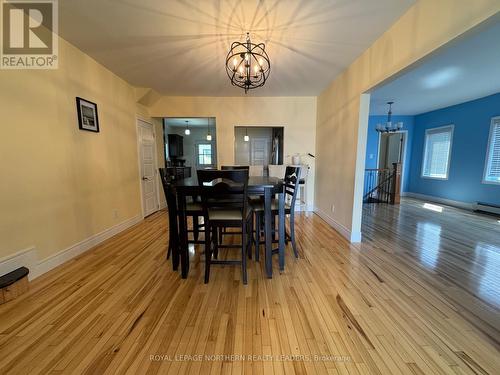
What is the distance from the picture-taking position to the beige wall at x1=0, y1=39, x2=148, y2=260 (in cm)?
183

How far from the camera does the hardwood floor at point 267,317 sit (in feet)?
3.85

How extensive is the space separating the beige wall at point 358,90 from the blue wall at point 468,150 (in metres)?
3.96

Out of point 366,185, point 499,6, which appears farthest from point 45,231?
point 366,185

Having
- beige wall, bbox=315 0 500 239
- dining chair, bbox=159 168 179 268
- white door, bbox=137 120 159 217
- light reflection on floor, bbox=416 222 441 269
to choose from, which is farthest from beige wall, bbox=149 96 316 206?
light reflection on floor, bbox=416 222 441 269

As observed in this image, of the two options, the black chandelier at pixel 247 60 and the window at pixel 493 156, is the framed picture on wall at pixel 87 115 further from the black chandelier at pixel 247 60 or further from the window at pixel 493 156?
the window at pixel 493 156

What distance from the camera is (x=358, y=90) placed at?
108 inches

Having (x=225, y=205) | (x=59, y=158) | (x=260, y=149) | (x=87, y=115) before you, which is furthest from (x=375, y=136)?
(x=59, y=158)

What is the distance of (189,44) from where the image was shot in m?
2.40

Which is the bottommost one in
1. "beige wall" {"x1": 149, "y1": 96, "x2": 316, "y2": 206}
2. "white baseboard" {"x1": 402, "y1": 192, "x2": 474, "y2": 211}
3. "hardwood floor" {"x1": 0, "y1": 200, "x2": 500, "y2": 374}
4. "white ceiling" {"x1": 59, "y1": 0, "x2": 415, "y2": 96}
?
"hardwood floor" {"x1": 0, "y1": 200, "x2": 500, "y2": 374}

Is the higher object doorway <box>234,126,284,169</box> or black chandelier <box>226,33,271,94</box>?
black chandelier <box>226,33,271,94</box>

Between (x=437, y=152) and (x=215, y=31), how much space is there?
6.96 meters

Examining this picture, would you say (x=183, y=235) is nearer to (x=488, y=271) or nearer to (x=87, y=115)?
(x=87, y=115)

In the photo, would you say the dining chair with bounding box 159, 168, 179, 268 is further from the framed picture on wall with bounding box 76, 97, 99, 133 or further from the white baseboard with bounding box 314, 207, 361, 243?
the white baseboard with bounding box 314, 207, 361, 243

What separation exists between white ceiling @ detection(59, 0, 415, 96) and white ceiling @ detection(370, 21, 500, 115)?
809 millimetres
